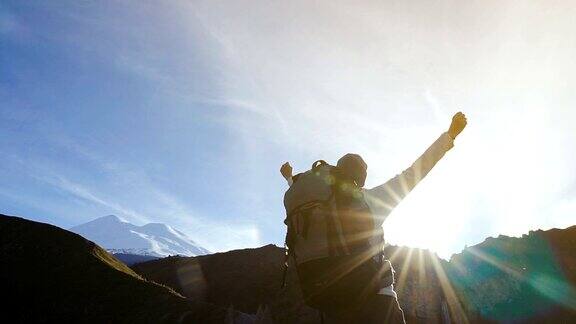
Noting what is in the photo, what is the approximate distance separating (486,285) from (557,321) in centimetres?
529

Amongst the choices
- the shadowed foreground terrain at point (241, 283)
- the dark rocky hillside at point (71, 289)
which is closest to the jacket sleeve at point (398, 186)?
the shadowed foreground terrain at point (241, 283)

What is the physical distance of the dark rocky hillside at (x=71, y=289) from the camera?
40.4 ft

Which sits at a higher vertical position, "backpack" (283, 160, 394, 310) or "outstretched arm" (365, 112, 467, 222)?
"outstretched arm" (365, 112, 467, 222)

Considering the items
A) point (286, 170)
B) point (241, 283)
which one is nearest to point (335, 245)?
point (286, 170)

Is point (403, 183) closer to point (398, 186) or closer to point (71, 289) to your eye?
point (398, 186)

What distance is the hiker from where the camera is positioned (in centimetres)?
297

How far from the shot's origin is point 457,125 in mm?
3566

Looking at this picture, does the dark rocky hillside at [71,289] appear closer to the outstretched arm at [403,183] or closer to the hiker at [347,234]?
the hiker at [347,234]

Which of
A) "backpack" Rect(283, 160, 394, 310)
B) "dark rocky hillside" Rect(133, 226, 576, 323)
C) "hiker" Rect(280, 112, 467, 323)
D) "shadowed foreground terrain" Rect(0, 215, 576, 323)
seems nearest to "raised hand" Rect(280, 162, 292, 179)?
"hiker" Rect(280, 112, 467, 323)

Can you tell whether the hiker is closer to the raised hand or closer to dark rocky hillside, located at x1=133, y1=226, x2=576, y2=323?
the raised hand

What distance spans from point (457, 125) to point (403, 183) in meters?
0.84

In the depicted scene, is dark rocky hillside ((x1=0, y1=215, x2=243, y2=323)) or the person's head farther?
dark rocky hillside ((x1=0, y1=215, x2=243, y2=323))

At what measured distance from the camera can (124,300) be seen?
13531mm

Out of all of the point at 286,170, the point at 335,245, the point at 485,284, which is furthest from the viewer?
the point at 485,284
